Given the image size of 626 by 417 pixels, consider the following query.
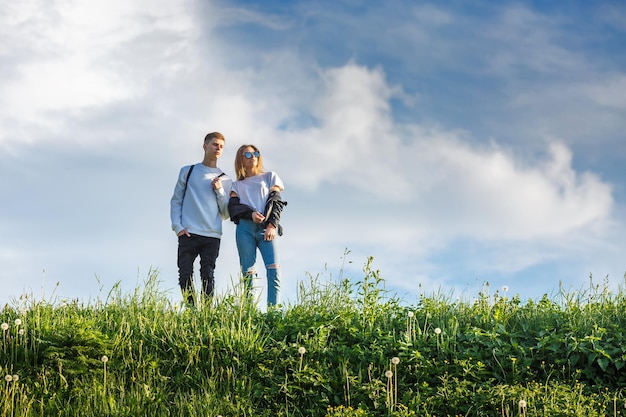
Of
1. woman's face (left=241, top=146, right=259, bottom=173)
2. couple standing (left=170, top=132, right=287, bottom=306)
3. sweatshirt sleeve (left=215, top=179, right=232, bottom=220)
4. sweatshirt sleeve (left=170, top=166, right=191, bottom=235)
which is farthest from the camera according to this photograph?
woman's face (left=241, top=146, right=259, bottom=173)

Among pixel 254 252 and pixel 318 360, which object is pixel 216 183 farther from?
pixel 318 360

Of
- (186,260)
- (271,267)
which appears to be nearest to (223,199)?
(186,260)

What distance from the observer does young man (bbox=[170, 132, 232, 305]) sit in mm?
10047

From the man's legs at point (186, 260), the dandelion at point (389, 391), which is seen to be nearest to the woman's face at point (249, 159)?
the man's legs at point (186, 260)

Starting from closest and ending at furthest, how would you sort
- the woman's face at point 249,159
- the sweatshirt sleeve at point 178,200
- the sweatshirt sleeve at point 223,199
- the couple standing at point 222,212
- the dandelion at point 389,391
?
the dandelion at point 389,391 < the couple standing at point 222,212 < the sweatshirt sleeve at point 178,200 < the sweatshirt sleeve at point 223,199 < the woman's face at point 249,159

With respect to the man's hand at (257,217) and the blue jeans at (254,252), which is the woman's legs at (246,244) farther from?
the man's hand at (257,217)

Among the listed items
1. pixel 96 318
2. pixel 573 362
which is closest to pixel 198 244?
pixel 96 318

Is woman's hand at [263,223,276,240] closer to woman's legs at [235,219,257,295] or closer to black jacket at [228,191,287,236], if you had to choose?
black jacket at [228,191,287,236]

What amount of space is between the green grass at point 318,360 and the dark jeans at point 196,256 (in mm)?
1180

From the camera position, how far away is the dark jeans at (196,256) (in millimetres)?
9984

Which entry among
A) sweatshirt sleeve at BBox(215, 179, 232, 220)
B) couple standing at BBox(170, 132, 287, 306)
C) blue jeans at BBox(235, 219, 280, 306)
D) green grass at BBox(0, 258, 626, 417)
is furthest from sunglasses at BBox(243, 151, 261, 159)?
green grass at BBox(0, 258, 626, 417)

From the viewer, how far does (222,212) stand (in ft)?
34.0

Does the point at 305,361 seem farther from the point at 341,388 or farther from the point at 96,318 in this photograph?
the point at 96,318

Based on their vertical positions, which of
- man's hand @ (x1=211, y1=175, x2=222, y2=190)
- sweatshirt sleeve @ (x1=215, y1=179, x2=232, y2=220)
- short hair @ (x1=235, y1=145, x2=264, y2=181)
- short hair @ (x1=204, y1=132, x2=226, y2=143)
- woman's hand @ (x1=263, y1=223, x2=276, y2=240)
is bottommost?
woman's hand @ (x1=263, y1=223, x2=276, y2=240)
